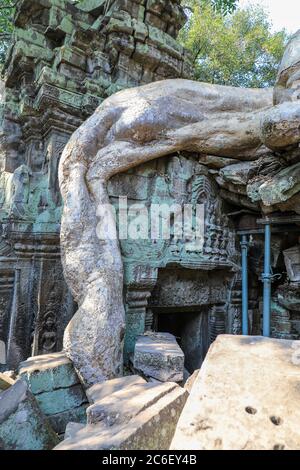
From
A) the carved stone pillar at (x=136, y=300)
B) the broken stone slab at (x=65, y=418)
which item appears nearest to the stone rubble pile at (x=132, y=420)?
the broken stone slab at (x=65, y=418)

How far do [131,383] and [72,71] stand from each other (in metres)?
4.61

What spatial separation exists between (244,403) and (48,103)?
4.31 meters

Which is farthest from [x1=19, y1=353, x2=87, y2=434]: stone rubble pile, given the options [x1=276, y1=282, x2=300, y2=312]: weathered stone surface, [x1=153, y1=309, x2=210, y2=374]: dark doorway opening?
[x1=276, y1=282, x2=300, y2=312]: weathered stone surface

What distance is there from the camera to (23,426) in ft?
5.43

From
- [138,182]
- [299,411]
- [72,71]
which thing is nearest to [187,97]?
[138,182]

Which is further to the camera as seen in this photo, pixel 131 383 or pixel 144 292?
pixel 144 292

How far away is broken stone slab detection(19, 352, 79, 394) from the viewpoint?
238 cm

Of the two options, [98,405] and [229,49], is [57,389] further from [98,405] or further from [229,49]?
[229,49]

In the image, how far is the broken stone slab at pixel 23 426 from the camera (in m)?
1.61

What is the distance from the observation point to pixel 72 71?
4.66 metres

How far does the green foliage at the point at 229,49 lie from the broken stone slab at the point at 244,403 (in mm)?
11128

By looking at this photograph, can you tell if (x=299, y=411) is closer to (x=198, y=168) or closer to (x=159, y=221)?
(x=159, y=221)

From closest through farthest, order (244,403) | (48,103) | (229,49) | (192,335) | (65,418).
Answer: (244,403) → (65,418) → (48,103) → (192,335) → (229,49)

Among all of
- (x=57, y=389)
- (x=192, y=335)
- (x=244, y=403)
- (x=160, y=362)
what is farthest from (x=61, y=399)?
(x=192, y=335)
